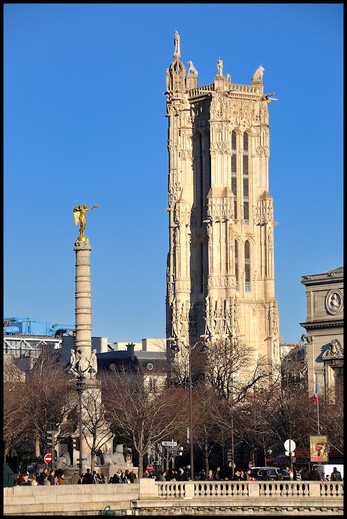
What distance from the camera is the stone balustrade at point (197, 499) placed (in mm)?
52688

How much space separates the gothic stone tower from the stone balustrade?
7812 centimetres

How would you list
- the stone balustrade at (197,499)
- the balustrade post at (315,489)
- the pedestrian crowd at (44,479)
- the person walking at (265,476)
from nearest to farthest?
the stone balustrade at (197,499) < the balustrade post at (315,489) < the pedestrian crowd at (44,479) < the person walking at (265,476)

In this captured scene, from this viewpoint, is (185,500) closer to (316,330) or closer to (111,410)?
(111,410)

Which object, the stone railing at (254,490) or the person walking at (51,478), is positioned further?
the person walking at (51,478)

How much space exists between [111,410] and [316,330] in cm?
2129

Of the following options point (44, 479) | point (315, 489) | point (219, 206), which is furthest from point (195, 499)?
point (219, 206)

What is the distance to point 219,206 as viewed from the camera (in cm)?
13462

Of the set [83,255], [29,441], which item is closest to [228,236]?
[29,441]

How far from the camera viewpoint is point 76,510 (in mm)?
51781

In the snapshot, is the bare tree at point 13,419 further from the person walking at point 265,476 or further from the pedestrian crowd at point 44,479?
the person walking at point 265,476

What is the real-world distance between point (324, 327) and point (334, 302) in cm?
229

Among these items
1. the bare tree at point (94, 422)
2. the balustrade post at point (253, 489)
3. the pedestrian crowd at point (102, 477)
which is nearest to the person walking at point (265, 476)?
the pedestrian crowd at point (102, 477)

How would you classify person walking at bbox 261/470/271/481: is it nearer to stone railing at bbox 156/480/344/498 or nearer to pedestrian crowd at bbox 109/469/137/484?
pedestrian crowd at bbox 109/469/137/484

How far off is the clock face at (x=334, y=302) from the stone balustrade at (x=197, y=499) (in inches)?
1767
